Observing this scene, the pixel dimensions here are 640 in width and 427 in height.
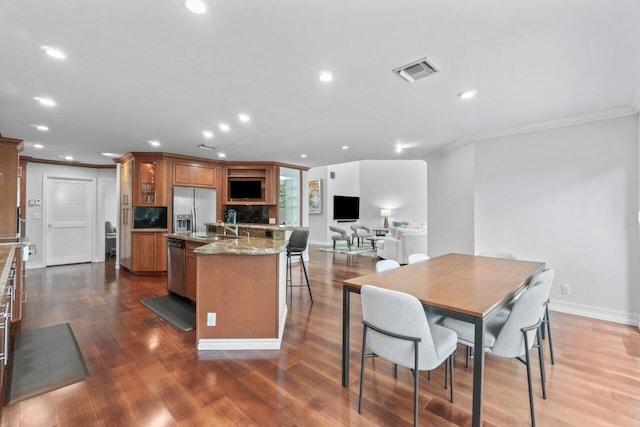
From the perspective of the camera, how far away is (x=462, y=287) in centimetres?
199

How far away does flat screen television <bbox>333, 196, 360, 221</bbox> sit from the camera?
10.8m

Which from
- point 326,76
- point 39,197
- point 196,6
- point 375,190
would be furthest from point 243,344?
point 375,190

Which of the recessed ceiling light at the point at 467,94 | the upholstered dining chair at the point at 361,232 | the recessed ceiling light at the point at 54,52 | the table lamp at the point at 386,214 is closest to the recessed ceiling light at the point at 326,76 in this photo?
the recessed ceiling light at the point at 467,94

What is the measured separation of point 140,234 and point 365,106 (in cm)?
486

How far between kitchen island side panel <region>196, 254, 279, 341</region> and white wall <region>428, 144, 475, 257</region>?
3.31 metres

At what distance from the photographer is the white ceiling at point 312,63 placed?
5.43 feet

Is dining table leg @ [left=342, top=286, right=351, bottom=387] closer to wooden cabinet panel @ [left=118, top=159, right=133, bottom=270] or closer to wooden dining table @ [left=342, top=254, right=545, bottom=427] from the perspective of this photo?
wooden dining table @ [left=342, top=254, right=545, bottom=427]

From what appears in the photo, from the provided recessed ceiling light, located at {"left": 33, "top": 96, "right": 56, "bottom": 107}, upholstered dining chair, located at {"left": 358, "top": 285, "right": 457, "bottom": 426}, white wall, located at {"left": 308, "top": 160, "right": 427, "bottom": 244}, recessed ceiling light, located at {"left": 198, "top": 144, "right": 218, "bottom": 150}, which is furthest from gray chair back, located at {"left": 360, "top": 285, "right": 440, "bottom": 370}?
white wall, located at {"left": 308, "top": 160, "right": 427, "bottom": 244}

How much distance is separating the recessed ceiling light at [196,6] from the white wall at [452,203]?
4.05 m

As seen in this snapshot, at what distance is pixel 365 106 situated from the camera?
3.13m

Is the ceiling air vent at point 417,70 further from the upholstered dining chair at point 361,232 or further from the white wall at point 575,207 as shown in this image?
the upholstered dining chair at point 361,232

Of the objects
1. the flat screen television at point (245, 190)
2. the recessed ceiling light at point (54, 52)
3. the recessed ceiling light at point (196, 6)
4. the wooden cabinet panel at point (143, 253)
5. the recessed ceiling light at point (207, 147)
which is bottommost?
the wooden cabinet panel at point (143, 253)

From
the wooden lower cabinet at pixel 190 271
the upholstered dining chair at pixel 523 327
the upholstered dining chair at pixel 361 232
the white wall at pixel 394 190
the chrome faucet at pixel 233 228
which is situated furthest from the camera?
the white wall at pixel 394 190

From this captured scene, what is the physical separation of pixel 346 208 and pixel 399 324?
31.0 feet
